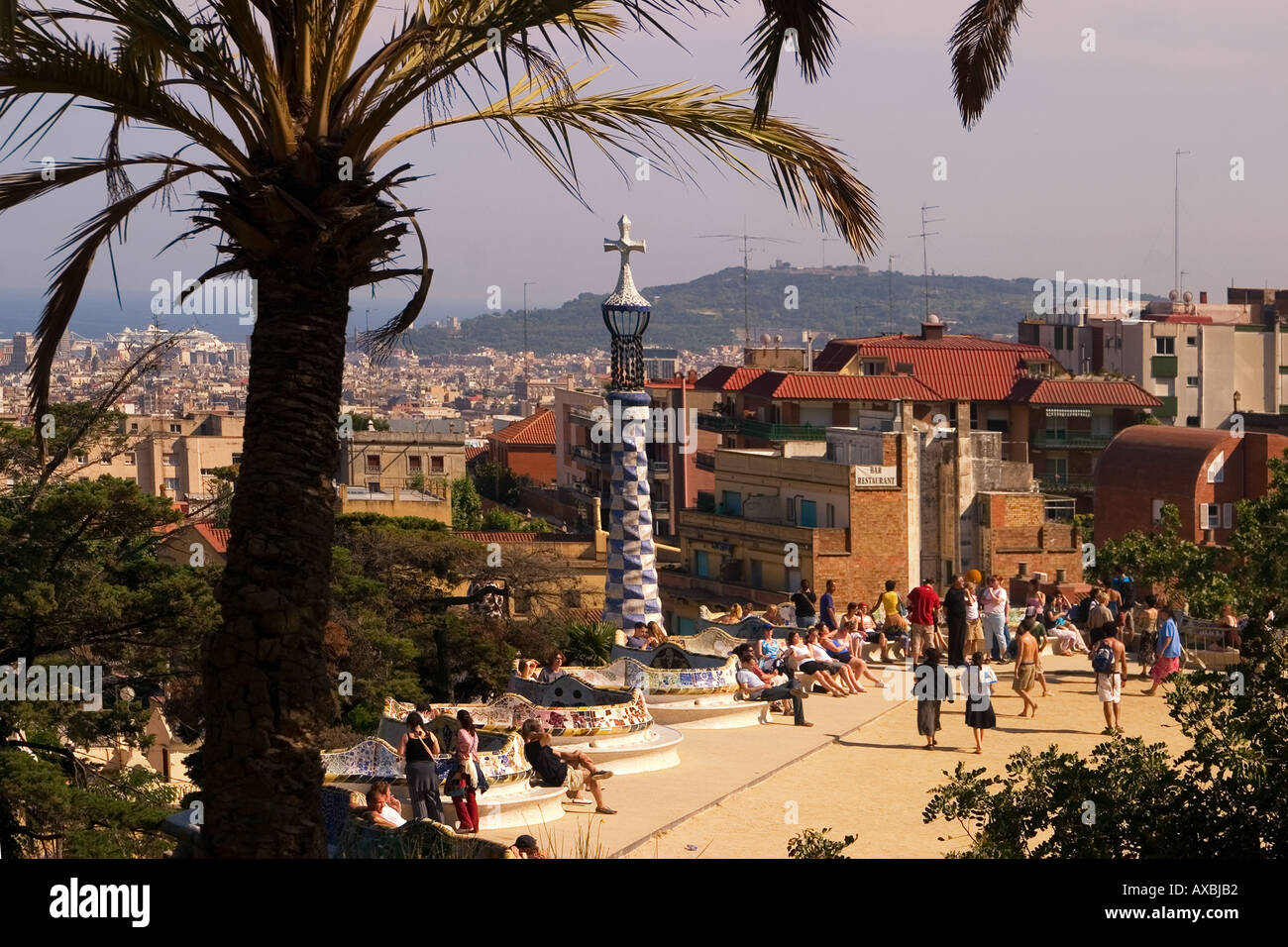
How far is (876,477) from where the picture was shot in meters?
47.7

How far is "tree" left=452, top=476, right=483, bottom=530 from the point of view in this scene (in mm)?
73938

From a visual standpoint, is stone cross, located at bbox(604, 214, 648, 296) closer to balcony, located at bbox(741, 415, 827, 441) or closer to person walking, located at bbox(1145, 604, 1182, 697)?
person walking, located at bbox(1145, 604, 1182, 697)

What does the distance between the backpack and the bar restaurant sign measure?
3017 cm

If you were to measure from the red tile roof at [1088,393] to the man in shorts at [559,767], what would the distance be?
211 feet

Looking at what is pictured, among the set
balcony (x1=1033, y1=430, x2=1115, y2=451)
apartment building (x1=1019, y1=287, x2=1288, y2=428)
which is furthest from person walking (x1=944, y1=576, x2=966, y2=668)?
apartment building (x1=1019, y1=287, x2=1288, y2=428)

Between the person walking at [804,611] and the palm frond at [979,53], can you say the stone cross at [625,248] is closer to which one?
the person walking at [804,611]

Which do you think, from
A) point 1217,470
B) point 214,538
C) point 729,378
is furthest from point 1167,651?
point 729,378

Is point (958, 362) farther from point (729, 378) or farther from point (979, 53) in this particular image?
point (979, 53)

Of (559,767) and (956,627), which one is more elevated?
(956,627)

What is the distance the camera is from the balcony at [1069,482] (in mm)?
76125

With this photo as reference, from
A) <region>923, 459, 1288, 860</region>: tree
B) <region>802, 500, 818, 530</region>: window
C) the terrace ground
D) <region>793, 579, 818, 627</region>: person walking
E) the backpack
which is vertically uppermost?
<region>923, 459, 1288, 860</region>: tree

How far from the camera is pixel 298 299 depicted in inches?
265

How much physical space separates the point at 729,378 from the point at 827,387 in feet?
26.4

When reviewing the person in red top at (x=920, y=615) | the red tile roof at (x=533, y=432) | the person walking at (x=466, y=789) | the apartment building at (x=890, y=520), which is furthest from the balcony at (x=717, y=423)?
the person walking at (x=466, y=789)
